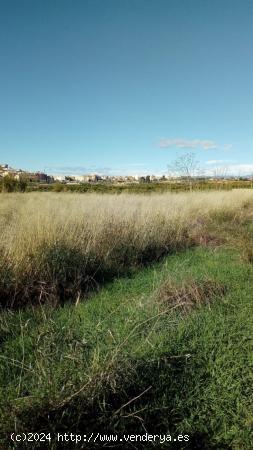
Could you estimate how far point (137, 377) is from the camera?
95.4 inches

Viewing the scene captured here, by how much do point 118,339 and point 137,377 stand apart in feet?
1.24

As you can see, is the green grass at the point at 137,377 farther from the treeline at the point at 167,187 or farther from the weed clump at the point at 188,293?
the treeline at the point at 167,187

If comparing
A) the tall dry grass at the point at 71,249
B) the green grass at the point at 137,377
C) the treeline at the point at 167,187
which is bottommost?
the green grass at the point at 137,377

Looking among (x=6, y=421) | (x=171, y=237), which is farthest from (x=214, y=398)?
(x=171, y=237)

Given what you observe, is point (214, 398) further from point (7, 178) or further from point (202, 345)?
point (7, 178)

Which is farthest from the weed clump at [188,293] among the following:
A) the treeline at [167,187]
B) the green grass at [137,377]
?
the treeline at [167,187]

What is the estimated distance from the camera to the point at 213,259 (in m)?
6.49

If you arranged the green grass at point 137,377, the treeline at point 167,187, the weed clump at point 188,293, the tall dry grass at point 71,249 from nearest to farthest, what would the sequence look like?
the green grass at point 137,377, the weed clump at point 188,293, the tall dry grass at point 71,249, the treeline at point 167,187

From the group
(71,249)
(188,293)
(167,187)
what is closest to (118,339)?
(188,293)

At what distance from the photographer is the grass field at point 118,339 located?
210 centimetres

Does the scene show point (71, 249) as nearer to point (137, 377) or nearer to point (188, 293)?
point (188, 293)

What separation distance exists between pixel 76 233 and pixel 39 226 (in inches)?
28.1

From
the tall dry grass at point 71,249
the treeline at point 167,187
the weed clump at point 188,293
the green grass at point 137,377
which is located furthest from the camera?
the treeline at point 167,187

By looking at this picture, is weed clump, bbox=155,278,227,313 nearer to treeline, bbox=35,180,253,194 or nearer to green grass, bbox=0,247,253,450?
green grass, bbox=0,247,253,450
